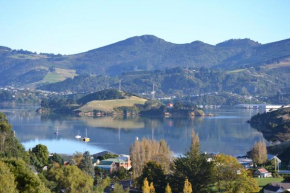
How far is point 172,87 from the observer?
11569 centimetres

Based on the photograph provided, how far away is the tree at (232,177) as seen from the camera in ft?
49.5

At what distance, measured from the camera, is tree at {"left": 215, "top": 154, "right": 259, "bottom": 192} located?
1510cm

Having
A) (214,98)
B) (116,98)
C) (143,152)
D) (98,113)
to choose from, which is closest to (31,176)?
(143,152)

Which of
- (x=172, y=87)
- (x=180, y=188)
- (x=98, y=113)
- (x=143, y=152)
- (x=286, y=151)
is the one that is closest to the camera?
(x=180, y=188)

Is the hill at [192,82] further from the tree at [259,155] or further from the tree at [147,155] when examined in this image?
the tree at [147,155]

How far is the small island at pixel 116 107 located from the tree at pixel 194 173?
47964 millimetres

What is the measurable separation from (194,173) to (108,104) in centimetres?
5364

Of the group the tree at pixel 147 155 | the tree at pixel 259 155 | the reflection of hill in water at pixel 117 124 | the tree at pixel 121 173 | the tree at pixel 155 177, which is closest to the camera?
the tree at pixel 155 177

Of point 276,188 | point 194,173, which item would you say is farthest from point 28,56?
point 276,188

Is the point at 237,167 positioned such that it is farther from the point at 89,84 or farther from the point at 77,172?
the point at 89,84

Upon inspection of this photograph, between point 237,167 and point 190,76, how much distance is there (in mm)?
104842

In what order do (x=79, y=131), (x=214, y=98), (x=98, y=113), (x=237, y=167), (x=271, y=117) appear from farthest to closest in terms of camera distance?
1. (x=214, y=98)
2. (x=98, y=113)
3. (x=271, y=117)
4. (x=79, y=131)
5. (x=237, y=167)

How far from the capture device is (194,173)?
15.1 m

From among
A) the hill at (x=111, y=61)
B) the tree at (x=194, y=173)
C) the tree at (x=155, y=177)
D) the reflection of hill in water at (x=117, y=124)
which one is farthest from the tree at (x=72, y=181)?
the hill at (x=111, y=61)
